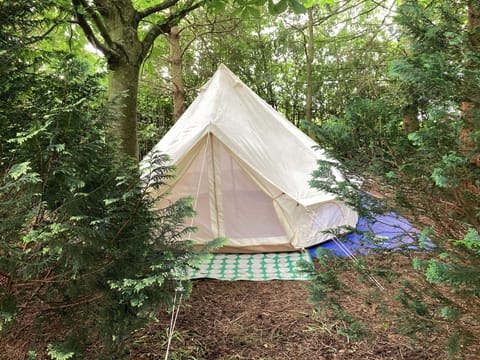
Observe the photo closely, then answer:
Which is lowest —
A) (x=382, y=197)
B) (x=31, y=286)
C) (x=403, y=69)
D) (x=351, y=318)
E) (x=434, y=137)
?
(x=351, y=318)

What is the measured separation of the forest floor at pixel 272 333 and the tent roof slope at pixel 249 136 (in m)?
1.28

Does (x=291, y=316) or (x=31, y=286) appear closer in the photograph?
(x=31, y=286)

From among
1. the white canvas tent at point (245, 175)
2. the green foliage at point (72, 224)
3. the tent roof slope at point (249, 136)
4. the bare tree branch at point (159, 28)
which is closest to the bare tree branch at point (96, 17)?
the bare tree branch at point (159, 28)

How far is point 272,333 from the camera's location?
2.04 m

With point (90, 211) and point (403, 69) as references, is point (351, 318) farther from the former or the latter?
point (90, 211)

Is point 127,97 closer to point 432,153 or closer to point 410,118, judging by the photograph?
point 410,118

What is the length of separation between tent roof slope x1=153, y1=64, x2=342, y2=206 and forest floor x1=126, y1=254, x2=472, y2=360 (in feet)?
4.21

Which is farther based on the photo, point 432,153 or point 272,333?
point 272,333

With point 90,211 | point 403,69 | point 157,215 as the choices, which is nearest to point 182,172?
point 157,215

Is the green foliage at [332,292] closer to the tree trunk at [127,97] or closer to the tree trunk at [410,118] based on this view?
the tree trunk at [410,118]

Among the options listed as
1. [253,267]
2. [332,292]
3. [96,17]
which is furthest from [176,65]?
[332,292]

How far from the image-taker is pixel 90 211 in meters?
1.48

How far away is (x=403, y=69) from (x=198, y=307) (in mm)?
2122

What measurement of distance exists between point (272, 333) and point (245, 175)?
81.1 inches
